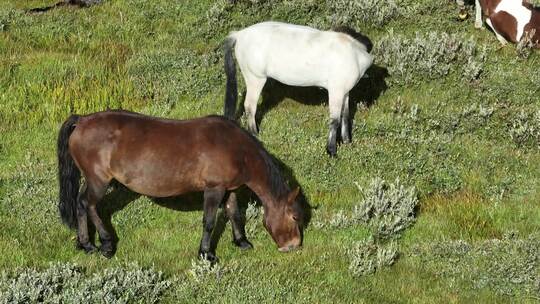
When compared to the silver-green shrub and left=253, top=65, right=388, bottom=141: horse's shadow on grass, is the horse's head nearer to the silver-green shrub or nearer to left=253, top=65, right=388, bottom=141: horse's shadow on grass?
the silver-green shrub

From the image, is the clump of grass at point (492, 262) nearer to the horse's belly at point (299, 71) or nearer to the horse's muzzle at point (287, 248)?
the horse's muzzle at point (287, 248)

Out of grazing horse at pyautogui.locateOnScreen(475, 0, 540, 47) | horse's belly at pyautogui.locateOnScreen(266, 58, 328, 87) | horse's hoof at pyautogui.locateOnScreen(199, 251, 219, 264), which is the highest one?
grazing horse at pyautogui.locateOnScreen(475, 0, 540, 47)

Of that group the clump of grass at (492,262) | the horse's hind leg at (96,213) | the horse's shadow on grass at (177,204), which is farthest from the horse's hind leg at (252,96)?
the clump of grass at (492,262)

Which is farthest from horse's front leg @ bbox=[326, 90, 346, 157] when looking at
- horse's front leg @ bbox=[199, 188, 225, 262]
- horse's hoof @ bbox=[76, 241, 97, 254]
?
horse's hoof @ bbox=[76, 241, 97, 254]

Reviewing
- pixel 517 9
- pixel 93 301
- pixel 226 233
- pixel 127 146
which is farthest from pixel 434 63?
pixel 93 301

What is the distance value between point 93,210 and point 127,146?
2.72 ft

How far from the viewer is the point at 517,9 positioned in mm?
13297

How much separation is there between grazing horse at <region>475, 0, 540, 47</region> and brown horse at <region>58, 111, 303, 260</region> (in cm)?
752

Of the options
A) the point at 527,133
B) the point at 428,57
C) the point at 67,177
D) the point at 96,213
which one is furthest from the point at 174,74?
the point at 527,133

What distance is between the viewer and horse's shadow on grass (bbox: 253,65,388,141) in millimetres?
11695

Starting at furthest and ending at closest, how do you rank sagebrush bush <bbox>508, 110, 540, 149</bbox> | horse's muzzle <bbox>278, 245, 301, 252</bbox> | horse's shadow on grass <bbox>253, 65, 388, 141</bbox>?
horse's shadow on grass <bbox>253, 65, 388, 141</bbox>
sagebrush bush <bbox>508, 110, 540, 149</bbox>
horse's muzzle <bbox>278, 245, 301, 252</bbox>

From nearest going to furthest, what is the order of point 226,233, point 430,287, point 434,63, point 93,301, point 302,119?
point 93,301
point 430,287
point 226,233
point 302,119
point 434,63

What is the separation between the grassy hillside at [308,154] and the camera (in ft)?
23.7

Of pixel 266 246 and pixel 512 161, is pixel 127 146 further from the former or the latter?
pixel 512 161
